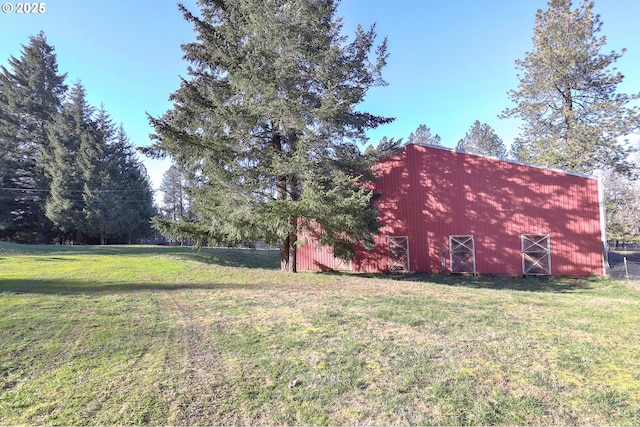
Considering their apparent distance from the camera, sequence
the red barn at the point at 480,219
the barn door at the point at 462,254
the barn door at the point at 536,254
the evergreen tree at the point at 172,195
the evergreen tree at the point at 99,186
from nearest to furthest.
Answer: the red barn at the point at 480,219 → the barn door at the point at 536,254 → the barn door at the point at 462,254 → the evergreen tree at the point at 99,186 → the evergreen tree at the point at 172,195

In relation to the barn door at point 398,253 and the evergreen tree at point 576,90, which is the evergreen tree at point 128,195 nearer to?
the barn door at point 398,253

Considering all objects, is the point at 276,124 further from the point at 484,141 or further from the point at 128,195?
the point at 484,141

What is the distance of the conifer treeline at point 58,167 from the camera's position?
29391 millimetres

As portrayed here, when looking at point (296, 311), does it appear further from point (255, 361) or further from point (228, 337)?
point (255, 361)

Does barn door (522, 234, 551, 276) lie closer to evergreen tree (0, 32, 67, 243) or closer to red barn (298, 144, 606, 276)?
red barn (298, 144, 606, 276)

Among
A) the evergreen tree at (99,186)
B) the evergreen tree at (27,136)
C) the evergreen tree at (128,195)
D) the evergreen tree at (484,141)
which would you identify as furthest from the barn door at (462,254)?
the evergreen tree at (484,141)

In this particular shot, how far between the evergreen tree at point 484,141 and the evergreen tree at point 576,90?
27200mm

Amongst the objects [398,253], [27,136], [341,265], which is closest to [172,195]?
[27,136]

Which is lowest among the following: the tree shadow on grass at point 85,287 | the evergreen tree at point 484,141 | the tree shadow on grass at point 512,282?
the tree shadow on grass at point 512,282

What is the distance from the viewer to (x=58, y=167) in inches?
1176

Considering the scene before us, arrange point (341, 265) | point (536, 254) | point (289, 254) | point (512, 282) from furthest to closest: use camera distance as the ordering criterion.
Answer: point (341, 265) → point (536, 254) → point (512, 282) → point (289, 254)

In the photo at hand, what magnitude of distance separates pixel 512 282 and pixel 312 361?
12.4 meters

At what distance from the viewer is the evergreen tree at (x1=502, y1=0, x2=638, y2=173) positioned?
20609 millimetres

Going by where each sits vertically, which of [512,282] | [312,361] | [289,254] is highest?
[289,254]
